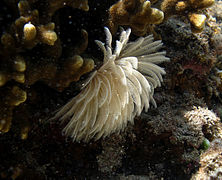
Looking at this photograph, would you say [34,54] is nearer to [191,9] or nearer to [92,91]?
[92,91]

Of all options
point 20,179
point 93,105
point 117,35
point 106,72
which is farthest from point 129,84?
point 20,179

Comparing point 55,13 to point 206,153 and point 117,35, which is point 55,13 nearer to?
point 117,35

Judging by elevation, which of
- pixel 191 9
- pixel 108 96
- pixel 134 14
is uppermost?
pixel 134 14

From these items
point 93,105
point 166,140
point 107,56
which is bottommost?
point 166,140

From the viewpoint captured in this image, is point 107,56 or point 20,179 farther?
point 107,56

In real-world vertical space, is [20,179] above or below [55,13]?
below

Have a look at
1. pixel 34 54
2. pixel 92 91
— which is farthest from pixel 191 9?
pixel 34 54

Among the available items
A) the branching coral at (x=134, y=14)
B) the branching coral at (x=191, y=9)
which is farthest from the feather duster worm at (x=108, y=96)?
the branching coral at (x=191, y=9)

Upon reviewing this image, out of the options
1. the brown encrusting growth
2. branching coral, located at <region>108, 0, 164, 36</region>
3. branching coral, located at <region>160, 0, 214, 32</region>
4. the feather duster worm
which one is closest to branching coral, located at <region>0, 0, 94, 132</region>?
the brown encrusting growth
